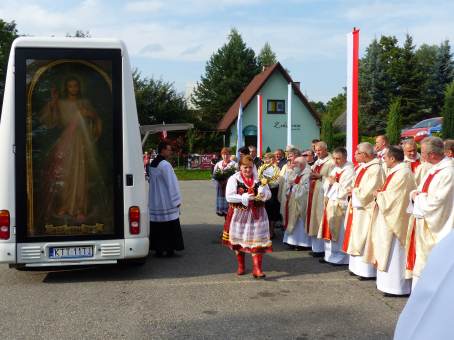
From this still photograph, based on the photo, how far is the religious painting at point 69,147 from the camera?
6828 millimetres

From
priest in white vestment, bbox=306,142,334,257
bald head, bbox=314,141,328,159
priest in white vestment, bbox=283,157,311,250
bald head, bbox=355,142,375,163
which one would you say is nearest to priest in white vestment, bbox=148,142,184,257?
priest in white vestment, bbox=283,157,311,250

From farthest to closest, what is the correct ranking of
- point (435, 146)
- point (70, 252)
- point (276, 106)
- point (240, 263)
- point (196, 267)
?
1. point (276, 106)
2. point (196, 267)
3. point (240, 263)
4. point (70, 252)
5. point (435, 146)

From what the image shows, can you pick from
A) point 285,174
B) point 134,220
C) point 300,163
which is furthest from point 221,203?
point 134,220

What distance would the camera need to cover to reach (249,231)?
24.0 ft

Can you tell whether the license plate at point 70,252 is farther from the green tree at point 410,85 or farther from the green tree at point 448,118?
the green tree at point 410,85

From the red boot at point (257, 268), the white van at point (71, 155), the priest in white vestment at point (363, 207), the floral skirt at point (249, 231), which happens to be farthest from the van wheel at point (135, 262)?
the priest in white vestment at point (363, 207)

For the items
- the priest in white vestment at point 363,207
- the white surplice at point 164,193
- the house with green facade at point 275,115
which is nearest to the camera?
the priest in white vestment at point 363,207

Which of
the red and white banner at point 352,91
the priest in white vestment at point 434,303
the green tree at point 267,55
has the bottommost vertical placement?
the priest in white vestment at point 434,303

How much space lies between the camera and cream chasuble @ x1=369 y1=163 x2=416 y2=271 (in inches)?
257

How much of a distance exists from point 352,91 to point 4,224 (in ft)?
17.3

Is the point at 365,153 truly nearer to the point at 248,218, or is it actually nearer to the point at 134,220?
the point at 248,218

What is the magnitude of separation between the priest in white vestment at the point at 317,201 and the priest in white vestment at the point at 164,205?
87.7 inches

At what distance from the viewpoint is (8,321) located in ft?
17.6

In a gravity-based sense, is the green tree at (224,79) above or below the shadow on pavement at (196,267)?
above
